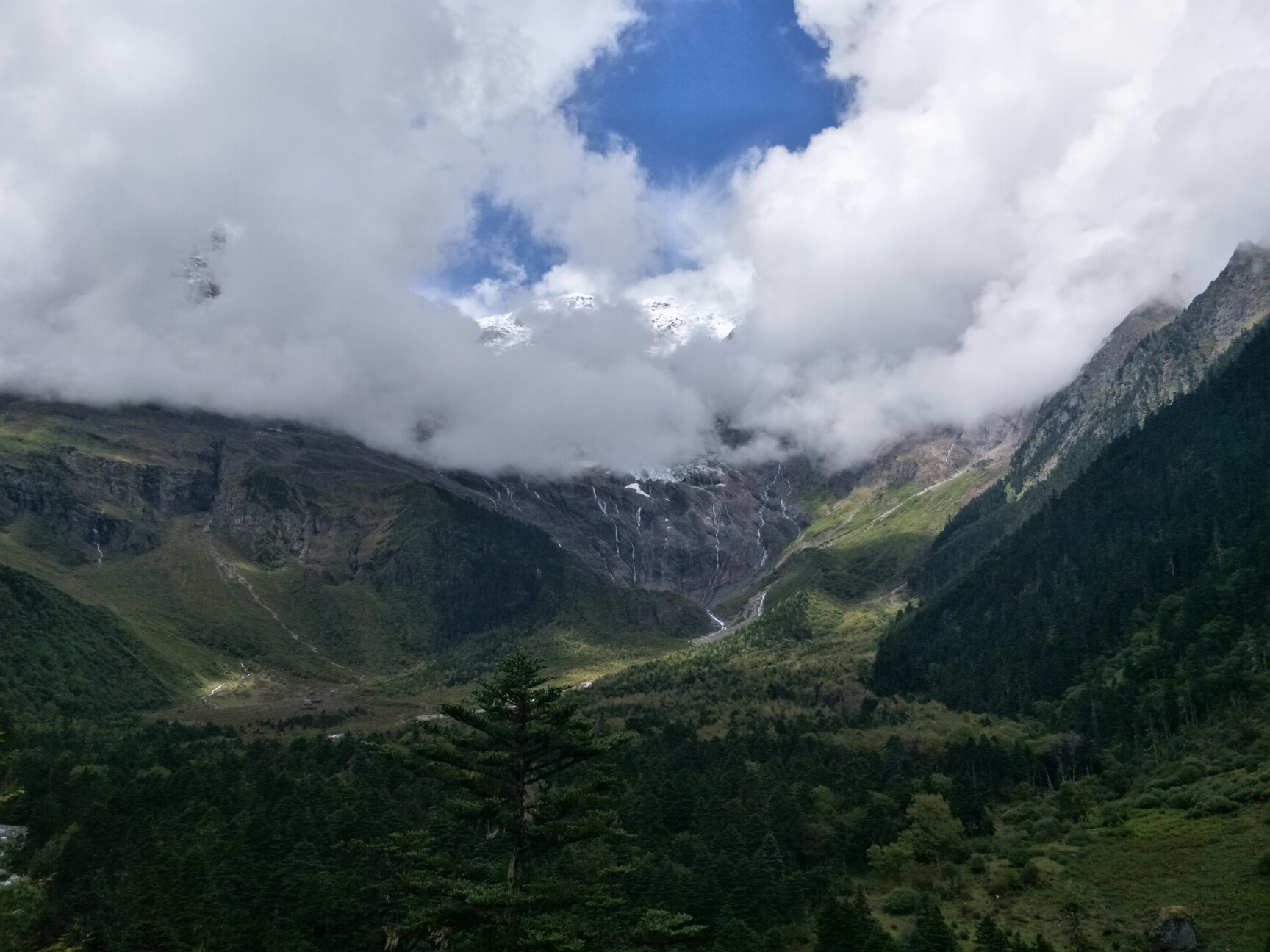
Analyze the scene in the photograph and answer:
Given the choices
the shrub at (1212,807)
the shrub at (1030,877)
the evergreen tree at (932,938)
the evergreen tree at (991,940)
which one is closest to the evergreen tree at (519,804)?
the evergreen tree at (932,938)

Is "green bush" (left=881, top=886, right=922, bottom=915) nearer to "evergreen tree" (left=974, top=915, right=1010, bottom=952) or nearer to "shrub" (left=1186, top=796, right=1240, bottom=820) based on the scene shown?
"evergreen tree" (left=974, top=915, right=1010, bottom=952)

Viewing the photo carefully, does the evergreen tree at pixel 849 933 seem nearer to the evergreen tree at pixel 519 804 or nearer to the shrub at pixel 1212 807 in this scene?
the evergreen tree at pixel 519 804

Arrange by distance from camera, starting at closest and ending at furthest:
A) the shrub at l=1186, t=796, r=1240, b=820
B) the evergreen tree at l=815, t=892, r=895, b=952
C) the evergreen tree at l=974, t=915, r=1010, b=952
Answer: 1. the evergreen tree at l=974, t=915, r=1010, b=952
2. the evergreen tree at l=815, t=892, r=895, b=952
3. the shrub at l=1186, t=796, r=1240, b=820

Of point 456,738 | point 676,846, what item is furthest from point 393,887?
point 456,738

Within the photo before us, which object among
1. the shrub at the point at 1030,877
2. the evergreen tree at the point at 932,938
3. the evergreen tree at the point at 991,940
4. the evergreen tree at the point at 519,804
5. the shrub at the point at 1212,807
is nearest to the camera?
the evergreen tree at the point at 519,804

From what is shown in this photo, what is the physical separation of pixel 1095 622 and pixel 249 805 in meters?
161

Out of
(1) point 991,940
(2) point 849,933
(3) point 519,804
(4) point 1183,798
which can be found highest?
(3) point 519,804

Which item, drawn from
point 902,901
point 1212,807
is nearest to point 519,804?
point 902,901

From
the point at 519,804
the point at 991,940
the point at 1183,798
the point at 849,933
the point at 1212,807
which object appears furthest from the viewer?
the point at 1183,798

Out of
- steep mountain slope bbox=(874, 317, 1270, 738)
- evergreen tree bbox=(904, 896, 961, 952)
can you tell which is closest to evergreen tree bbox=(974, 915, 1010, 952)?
evergreen tree bbox=(904, 896, 961, 952)

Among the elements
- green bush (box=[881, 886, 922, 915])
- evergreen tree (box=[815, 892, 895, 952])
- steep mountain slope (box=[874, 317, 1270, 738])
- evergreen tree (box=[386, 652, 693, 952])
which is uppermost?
steep mountain slope (box=[874, 317, 1270, 738])

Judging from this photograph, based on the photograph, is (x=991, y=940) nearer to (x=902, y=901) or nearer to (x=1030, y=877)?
(x=902, y=901)

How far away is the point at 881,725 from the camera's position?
190375mm

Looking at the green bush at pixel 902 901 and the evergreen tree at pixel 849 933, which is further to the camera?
the green bush at pixel 902 901
